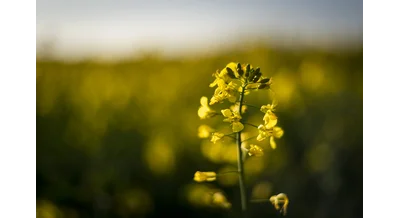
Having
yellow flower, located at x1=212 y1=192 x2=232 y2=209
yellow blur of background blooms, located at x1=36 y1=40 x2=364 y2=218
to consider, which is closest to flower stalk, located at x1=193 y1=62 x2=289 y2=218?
yellow flower, located at x1=212 y1=192 x2=232 y2=209

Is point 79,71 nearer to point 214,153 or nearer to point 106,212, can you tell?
point 106,212

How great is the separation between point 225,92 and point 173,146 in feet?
5.04

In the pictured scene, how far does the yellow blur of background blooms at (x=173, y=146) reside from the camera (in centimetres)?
222

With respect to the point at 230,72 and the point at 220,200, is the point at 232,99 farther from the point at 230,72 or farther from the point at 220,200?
the point at 220,200

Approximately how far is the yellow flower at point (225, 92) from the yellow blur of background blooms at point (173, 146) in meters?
0.35

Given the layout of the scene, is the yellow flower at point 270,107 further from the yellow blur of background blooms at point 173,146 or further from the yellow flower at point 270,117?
the yellow blur of background blooms at point 173,146

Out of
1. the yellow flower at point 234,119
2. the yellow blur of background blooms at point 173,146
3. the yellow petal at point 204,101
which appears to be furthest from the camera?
the yellow blur of background blooms at point 173,146

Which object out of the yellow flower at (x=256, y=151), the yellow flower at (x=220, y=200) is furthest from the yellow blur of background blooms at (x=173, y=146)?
the yellow flower at (x=256, y=151)

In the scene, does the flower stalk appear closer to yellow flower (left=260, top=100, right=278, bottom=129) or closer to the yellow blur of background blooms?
yellow flower (left=260, top=100, right=278, bottom=129)

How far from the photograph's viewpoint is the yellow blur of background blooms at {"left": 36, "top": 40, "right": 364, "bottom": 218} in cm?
222

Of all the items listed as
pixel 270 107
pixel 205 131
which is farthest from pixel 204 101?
pixel 270 107

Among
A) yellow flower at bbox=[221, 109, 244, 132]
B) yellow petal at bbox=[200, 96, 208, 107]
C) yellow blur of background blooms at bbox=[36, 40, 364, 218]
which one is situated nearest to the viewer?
yellow flower at bbox=[221, 109, 244, 132]

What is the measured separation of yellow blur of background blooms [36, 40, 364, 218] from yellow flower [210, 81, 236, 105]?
0.35 meters

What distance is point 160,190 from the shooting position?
244cm
